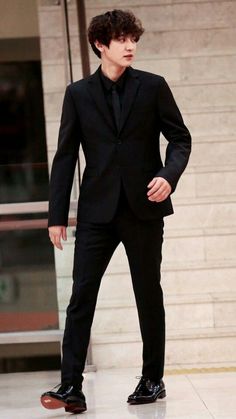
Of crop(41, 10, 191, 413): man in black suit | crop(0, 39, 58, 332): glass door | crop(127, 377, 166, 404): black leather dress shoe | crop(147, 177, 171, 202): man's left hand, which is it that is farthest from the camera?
crop(0, 39, 58, 332): glass door

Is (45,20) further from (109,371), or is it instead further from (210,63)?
(109,371)

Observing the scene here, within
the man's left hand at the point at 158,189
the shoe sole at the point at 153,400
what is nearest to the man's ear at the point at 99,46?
the man's left hand at the point at 158,189

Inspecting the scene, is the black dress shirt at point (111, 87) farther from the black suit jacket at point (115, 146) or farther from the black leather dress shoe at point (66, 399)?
the black leather dress shoe at point (66, 399)

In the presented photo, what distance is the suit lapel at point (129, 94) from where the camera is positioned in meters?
3.77

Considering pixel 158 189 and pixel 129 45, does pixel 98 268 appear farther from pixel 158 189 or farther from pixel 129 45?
pixel 129 45

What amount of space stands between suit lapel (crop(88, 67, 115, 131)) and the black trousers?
0.94 feet

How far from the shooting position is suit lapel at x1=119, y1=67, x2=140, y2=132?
3.77 metres

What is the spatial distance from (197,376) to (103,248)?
1192 mm

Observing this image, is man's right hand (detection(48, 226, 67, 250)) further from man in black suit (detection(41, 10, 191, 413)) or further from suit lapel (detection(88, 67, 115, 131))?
suit lapel (detection(88, 67, 115, 131))

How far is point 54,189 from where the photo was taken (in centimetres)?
382

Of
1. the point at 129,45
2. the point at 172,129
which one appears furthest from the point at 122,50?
the point at 172,129

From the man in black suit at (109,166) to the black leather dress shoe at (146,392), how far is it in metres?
0.25

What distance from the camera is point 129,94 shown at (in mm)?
3799

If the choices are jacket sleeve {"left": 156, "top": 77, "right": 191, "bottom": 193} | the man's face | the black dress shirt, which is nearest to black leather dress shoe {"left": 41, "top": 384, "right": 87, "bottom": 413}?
jacket sleeve {"left": 156, "top": 77, "right": 191, "bottom": 193}
